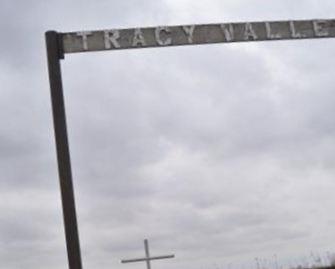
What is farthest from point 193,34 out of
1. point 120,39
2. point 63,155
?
point 63,155

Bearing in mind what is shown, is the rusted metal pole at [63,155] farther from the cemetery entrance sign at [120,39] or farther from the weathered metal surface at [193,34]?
the weathered metal surface at [193,34]

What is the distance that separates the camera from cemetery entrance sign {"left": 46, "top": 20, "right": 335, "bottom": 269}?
7.60 meters

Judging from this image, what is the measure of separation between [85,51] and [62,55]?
1.06 feet

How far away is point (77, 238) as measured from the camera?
7.53 metres

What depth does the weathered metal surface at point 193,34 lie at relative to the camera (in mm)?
8688

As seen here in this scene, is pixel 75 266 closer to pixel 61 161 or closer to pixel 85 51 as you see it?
pixel 61 161

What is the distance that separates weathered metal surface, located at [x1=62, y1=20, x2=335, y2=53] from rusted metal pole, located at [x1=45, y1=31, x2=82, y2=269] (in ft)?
0.85

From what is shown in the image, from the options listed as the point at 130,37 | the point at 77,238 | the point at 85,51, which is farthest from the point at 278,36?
the point at 77,238

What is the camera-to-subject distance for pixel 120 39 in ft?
28.6

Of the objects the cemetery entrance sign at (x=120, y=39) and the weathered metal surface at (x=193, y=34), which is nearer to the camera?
the cemetery entrance sign at (x=120, y=39)

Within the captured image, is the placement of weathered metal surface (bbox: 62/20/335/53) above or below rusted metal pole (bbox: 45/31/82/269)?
above

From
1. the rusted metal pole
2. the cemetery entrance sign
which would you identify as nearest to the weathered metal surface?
the cemetery entrance sign

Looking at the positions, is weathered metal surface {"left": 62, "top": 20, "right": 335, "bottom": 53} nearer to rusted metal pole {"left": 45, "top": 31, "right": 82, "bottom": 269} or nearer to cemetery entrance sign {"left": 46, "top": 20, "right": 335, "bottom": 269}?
cemetery entrance sign {"left": 46, "top": 20, "right": 335, "bottom": 269}

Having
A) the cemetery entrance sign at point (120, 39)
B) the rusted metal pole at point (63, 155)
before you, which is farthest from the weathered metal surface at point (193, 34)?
the rusted metal pole at point (63, 155)
